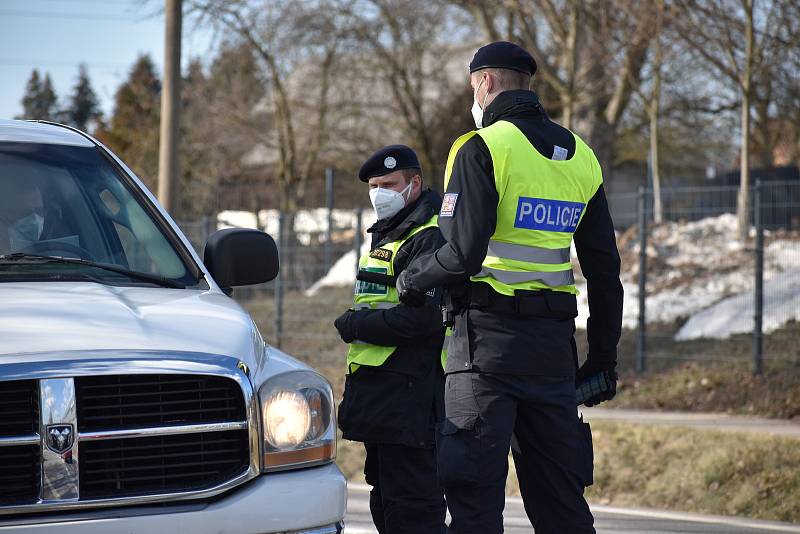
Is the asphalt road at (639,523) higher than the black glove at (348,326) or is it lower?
Result: lower

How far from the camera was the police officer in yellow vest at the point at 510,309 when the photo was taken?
4.45 m

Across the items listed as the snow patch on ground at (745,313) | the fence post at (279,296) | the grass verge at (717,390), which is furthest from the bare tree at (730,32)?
the fence post at (279,296)

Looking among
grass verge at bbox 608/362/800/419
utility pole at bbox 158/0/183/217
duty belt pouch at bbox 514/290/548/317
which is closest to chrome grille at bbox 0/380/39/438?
duty belt pouch at bbox 514/290/548/317

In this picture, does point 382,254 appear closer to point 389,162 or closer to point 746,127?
point 389,162

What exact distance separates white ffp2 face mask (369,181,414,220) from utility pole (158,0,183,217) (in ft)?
28.9

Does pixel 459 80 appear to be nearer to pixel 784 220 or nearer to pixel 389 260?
pixel 784 220

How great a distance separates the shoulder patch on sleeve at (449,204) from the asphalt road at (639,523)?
303cm

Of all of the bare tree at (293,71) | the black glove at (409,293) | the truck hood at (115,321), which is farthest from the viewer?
the bare tree at (293,71)

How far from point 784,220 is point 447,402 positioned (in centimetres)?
993

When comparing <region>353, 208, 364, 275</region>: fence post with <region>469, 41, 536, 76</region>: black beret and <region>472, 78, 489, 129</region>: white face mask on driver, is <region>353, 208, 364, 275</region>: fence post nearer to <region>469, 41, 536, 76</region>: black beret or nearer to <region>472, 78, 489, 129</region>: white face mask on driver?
<region>472, 78, 489, 129</region>: white face mask on driver

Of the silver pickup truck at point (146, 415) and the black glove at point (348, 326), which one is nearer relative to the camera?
the silver pickup truck at point (146, 415)

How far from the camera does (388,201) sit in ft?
18.6

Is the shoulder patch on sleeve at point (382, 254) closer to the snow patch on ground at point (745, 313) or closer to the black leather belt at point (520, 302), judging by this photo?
the black leather belt at point (520, 302)

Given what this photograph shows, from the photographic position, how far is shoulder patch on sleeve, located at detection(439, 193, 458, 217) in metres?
4.55
